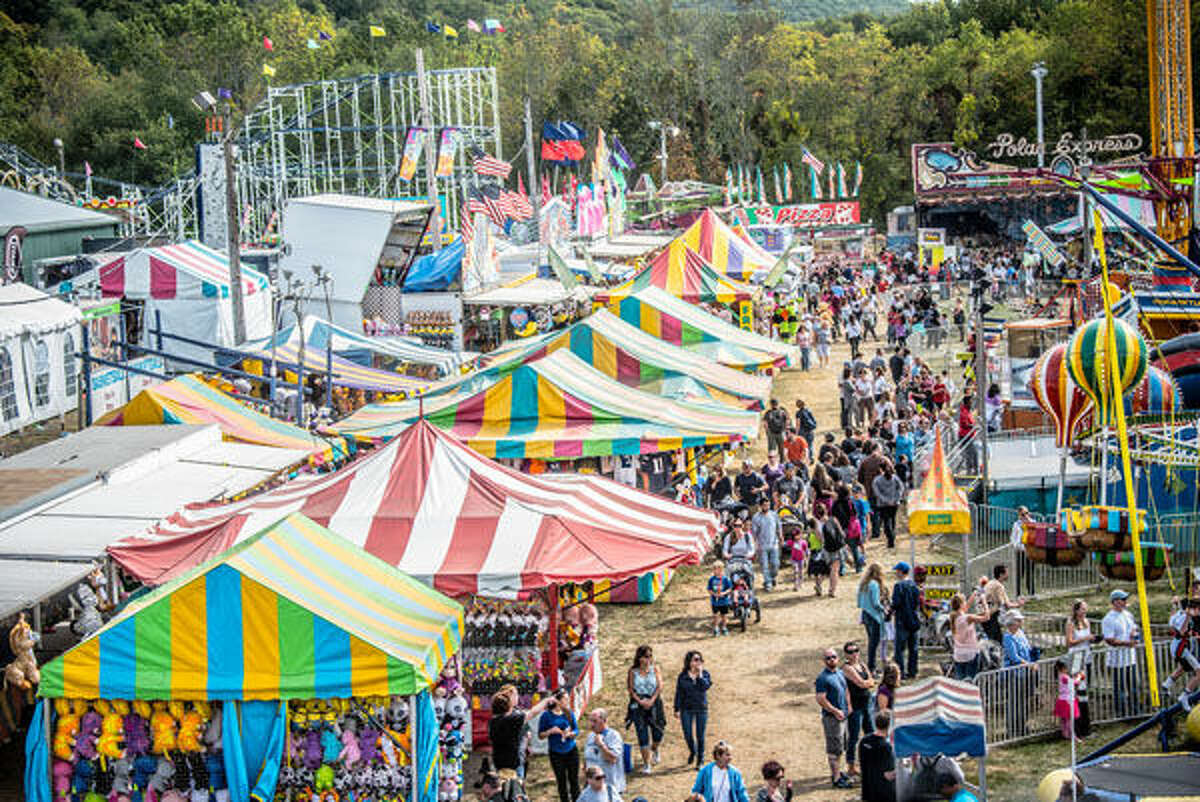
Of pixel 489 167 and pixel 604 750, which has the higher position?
pixel 489 167

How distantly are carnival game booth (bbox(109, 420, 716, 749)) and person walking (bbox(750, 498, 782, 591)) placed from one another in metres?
3.17

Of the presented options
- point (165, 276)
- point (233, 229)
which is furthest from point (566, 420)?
point (165, 276)

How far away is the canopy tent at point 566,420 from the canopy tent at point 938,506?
3488mm

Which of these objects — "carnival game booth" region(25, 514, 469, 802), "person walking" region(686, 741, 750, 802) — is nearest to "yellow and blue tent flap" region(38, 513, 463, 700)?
"carnival game booth" region(25, 514, 469, 802)

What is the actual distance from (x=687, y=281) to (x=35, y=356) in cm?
1342

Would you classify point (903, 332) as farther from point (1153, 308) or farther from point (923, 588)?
point (923, 588)

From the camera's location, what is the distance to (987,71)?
78375 millimetres

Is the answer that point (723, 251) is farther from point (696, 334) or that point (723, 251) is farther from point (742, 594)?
point (742, 594)

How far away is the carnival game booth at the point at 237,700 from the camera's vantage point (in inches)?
423

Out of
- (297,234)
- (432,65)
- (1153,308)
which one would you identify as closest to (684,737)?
(1153,308)

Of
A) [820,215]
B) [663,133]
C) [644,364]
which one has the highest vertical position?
[663,133]

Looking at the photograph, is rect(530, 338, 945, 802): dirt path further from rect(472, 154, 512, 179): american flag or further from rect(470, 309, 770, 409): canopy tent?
rect(472, 154, 512, 179): american flag

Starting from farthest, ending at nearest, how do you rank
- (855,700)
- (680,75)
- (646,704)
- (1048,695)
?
(680,75), (1048,695), (646,704), (855,700)

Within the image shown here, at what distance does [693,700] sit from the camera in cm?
1272
